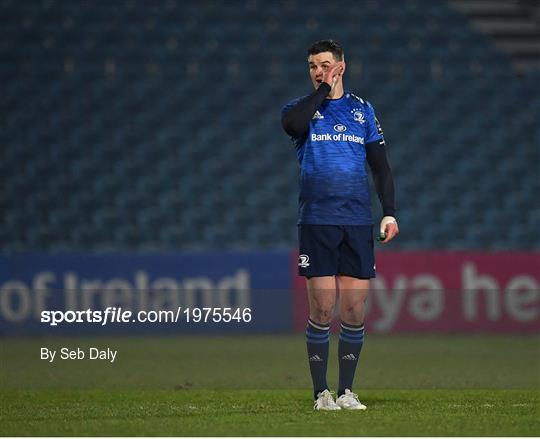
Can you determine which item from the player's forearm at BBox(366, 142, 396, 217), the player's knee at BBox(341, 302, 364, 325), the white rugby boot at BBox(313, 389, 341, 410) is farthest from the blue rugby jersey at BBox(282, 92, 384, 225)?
the white rugby boot at BBox(313, 389, 341, 410)

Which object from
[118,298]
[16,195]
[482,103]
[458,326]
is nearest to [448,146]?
[482,103]

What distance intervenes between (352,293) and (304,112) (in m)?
0.95

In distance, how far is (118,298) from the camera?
10984mm

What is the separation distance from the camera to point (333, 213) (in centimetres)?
623

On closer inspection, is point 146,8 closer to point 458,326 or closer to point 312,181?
point 458,326

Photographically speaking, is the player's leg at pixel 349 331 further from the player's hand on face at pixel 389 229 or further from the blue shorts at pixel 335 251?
the player's hand on face at pixel 389 229

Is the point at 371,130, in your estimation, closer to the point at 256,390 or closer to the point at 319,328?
the point at 319,328

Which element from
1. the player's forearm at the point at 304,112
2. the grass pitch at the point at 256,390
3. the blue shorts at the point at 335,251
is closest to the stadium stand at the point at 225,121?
the grass pitch at the point at 256,390

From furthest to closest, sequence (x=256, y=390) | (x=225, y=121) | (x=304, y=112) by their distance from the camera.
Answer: (x=225, y=121)
(x=256, y=390)
(x=304, y=112)

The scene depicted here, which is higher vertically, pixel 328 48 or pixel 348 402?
pixel 328 48

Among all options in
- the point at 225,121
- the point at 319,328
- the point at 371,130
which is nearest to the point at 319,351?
the point at 319,328

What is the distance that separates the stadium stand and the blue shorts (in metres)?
8.25

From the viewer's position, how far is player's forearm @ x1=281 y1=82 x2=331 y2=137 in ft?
19.9

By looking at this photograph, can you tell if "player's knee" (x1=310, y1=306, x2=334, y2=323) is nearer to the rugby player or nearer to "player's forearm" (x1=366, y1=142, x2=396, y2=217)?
the rugby player
